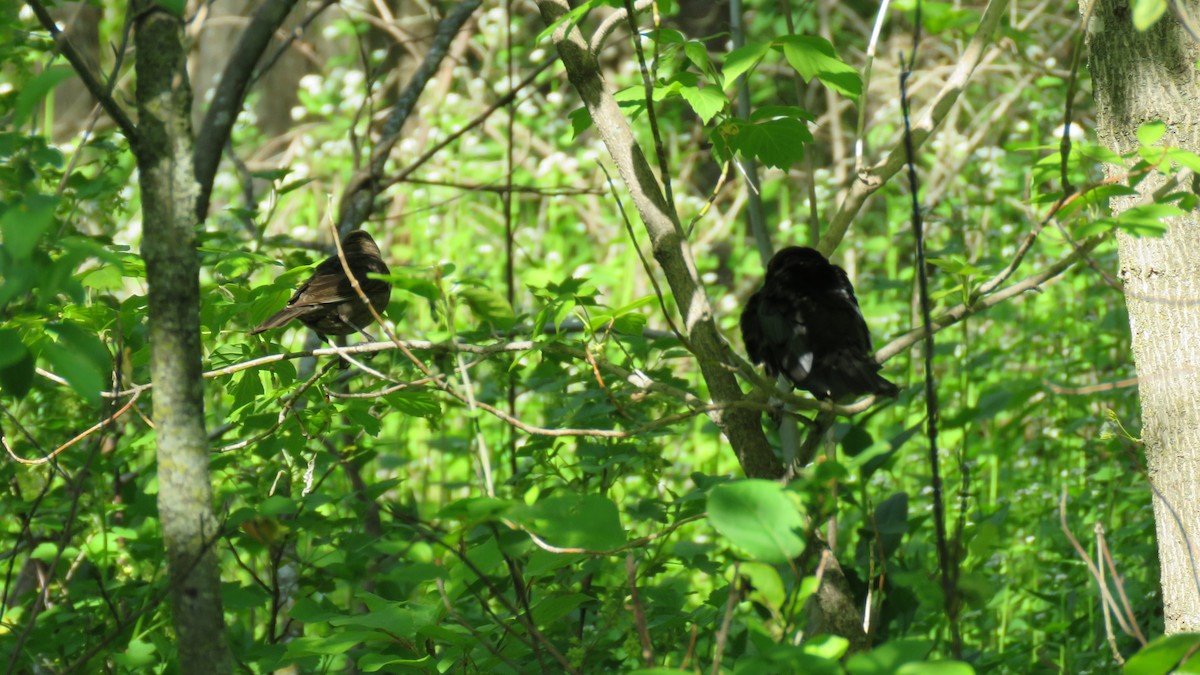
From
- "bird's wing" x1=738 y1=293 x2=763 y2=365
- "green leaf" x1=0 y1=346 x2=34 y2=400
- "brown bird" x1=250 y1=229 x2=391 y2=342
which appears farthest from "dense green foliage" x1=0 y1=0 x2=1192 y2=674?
"bird's wing" x1=738 y1=293 x2=763 y2=365

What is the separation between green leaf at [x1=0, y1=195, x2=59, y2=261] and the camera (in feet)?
3.45

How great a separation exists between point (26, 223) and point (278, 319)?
153 cm

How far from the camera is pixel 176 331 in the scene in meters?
1.34

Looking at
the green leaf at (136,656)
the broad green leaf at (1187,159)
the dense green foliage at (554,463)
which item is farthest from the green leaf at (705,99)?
the green leaf at (136,656)

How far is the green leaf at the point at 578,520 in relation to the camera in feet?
4.15

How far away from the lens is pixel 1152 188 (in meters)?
2.15

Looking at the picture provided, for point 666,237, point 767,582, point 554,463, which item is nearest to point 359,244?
point 554,463

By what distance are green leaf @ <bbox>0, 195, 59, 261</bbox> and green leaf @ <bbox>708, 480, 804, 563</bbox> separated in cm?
74

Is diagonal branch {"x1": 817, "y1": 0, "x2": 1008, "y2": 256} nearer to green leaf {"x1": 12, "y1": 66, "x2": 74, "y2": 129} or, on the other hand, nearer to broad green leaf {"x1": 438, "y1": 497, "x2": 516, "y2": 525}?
broad green leaf {"x1": 438, "y1": 497, "x2": 516, "y2": 525}

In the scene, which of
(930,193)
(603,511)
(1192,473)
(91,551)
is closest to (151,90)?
(603,511)

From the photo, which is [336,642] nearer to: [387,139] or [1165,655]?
[1165,655]

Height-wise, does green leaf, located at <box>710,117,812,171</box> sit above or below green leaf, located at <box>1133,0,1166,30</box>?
above

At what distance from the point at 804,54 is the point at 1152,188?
32.1 inches

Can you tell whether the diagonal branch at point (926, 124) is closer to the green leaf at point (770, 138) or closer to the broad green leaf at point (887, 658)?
the green leaf at point (770, 138)
